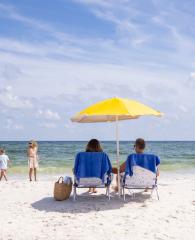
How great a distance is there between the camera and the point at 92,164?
8.15m

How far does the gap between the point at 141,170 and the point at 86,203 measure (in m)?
1.32

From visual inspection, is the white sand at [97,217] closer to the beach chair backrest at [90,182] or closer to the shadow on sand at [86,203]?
the shadow on sand at [86,203]

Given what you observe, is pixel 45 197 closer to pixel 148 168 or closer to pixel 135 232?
pixel 148 168

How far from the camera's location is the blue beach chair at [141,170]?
7984mm

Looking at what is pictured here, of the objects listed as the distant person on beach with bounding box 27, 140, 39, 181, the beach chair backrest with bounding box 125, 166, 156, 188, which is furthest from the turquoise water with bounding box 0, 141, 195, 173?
the beach chair backrest with bounding box 125, 166, 156, 188

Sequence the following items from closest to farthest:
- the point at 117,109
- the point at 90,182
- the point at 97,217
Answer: the point at 97,217, the point at 117,109, the point at 90,182

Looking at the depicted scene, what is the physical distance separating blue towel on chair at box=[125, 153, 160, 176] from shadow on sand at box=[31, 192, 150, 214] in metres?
0.72

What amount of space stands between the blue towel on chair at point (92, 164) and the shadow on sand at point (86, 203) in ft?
1.81

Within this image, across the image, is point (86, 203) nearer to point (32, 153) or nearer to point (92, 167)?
point (92, 167)

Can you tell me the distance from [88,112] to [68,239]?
9.65ft

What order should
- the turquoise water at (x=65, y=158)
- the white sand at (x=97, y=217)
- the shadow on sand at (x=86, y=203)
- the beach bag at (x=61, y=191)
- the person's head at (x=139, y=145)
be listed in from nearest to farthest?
the white sand at (x=97, y=217), the shadow on sand at (x=86, y=203), the person's head at (x=139, y=145), the beach bag at (x=61, y=191), the turquoise water at (x=65, y=158)

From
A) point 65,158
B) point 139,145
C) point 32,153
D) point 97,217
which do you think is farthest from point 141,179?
point 65,158

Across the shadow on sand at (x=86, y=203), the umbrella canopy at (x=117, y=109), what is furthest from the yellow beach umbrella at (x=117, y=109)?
the shadow on sand at (x=86, y=203)

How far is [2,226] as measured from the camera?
21.4ft
